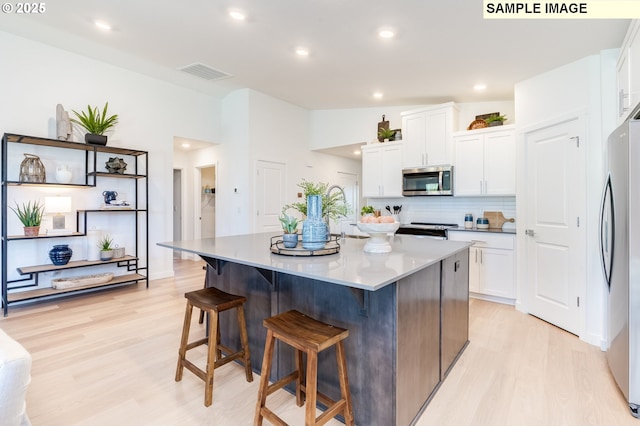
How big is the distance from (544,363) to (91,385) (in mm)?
3153

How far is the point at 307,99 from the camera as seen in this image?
538 centimetres

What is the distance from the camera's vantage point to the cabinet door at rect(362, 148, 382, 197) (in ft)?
16.6

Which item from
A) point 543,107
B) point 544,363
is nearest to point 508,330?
point 544,363

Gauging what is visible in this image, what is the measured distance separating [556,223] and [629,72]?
134 centimetres

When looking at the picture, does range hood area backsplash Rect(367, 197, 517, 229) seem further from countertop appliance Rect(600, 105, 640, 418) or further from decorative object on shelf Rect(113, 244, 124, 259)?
decorative object on shelf Rect(113, 244, 124, 259)

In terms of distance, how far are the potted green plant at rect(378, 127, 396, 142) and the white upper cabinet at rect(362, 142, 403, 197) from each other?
0.35 feet

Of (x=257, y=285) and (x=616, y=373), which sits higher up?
(x=257, y=285)

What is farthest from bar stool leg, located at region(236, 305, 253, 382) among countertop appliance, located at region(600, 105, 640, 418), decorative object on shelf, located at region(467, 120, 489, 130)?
decorative object on shelf, located at region(467, 120, 489, 130)

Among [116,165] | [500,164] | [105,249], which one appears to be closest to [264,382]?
[105,249]

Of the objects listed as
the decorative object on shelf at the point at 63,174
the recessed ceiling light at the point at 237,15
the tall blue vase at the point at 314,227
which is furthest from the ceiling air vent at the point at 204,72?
the tall blue vase at the point at 314,227

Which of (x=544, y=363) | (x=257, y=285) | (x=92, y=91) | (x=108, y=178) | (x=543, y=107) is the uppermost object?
(x=92, y=91)

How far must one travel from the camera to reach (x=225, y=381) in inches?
83.1

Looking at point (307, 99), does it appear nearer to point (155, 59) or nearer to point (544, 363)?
point (155, 59)

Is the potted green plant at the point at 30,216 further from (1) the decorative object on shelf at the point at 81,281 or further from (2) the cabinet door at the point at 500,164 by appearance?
(2) the cabinet door at the point at 500,164
